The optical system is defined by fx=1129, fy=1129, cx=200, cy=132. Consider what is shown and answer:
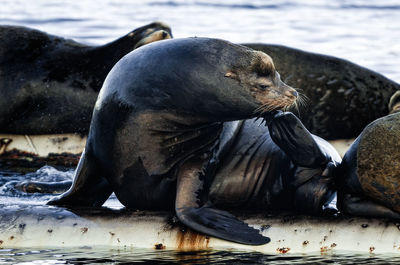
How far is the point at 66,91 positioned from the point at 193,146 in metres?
5.74

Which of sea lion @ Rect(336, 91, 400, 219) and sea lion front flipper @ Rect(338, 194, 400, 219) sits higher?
sea lion @ Rect(336, 91, 400, 219)

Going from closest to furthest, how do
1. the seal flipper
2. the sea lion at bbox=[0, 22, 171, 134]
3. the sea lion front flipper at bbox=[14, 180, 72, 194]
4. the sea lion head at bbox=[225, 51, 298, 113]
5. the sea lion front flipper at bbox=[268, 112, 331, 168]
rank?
the sea lion head at bbox=[225, 51, 298, 113], the sea lion front flipper at bbox=[268, 112, 331, 168], the seal flipper, the sea lion front flipper at bbox=[14, 180, 72, 194], the sea lion at bbox=[0, 22, 171, 134]

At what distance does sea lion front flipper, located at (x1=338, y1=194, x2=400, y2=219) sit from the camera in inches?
264

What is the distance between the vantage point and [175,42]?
6.88 metres

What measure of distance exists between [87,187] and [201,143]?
2.66 ft

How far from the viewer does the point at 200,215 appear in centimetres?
673

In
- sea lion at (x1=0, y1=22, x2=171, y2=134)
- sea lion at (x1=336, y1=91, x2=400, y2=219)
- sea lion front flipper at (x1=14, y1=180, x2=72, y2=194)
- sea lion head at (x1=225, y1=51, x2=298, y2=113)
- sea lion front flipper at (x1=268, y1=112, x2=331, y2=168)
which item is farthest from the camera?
sea lion at (x1=0, y1=22, x2=171, y2=134)

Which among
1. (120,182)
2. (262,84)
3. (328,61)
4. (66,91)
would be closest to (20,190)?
(120,182)

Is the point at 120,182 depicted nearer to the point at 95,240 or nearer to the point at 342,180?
the point at 95,240

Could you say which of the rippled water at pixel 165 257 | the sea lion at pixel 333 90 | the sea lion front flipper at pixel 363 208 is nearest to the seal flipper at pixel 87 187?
the rippled water at pixel 165 257

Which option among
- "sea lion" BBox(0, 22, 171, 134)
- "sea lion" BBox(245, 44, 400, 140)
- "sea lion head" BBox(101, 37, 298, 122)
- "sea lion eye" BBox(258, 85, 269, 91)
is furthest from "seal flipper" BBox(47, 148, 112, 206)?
"sea lion" BBox(245, 44, 400, 140)

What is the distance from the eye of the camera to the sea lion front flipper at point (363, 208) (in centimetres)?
671

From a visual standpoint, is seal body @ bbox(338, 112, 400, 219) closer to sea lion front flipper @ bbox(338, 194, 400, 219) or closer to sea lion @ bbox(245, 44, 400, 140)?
sea lion front flipper @ bbox(338, 194, 400, 219)

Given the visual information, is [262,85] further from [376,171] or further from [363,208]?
[363,208]
